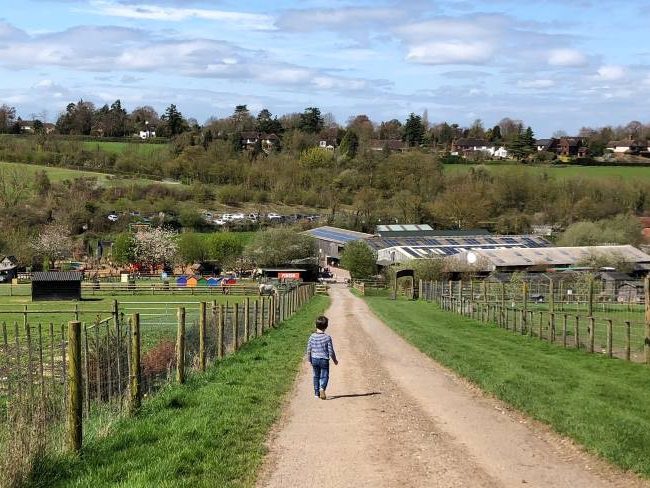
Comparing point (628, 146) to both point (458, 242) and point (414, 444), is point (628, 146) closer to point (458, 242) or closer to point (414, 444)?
point (458, 242)

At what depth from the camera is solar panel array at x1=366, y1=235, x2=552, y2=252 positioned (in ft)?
338

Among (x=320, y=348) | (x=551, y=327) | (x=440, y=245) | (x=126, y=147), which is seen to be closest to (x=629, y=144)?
(x=440, y=245)

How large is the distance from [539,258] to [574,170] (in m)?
68.8

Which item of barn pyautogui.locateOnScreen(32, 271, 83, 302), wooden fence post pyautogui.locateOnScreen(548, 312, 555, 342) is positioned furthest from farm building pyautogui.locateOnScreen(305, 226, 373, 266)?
wooden fence post pyautogui.locateOnScreen(548, 312, 555, 342)

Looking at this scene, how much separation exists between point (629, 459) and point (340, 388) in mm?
6637

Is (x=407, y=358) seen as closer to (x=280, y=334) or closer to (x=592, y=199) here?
(x=280, y=334)

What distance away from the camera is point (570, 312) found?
1781 inches

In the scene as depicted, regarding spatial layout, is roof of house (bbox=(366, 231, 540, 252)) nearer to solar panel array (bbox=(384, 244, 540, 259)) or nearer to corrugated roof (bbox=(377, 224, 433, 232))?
solar panel array (bbox=(384, 244, 540, 259))

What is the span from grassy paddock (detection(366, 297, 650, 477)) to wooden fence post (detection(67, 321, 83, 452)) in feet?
20.7

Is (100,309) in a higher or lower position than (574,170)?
lower

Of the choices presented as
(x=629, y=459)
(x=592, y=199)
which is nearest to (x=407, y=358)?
(x=629, y=459)

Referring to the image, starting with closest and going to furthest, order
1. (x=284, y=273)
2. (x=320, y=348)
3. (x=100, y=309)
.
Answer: (x=320, y=348)
(x=100, y=309)
(x=284, y=273)

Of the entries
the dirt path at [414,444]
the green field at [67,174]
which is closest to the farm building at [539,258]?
the dirt path at [414,444]

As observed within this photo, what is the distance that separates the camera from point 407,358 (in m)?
→ 20.6
